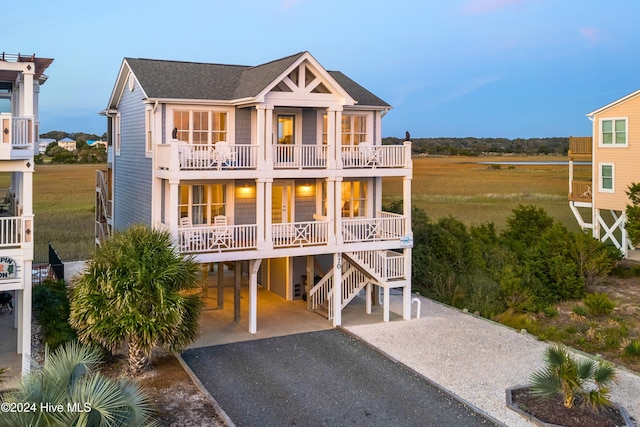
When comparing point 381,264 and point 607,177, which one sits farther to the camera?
point 607,177

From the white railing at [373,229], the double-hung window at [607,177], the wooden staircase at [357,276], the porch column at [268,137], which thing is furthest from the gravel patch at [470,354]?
the double-hung window at [607,177]

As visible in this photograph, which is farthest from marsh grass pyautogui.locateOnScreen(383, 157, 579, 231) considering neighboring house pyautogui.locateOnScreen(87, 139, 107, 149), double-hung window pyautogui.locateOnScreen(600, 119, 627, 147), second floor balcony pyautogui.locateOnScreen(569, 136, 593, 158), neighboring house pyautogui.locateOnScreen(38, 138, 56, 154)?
neighboring house pyautogui.locateOnScreen(87, 139, 107, 149)

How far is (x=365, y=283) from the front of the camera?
21.3m

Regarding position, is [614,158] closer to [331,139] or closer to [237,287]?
[331,139]

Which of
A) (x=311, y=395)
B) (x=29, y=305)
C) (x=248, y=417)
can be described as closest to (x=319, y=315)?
(x=311, y=395)

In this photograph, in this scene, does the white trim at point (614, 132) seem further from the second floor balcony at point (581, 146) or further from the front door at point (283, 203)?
the front door at point (283, 203)

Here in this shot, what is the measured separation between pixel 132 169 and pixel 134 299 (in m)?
9.45

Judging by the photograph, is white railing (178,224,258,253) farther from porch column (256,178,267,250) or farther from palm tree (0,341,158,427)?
palm tree (0,341,158,427)

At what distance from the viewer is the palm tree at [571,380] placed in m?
12.7

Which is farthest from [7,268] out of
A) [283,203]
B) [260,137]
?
[283,203]

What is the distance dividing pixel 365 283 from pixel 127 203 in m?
9.66

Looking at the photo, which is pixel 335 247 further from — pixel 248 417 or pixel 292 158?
pixel 248 417

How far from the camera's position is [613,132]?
32.3m

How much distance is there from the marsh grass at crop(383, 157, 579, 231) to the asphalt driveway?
3516 cm
